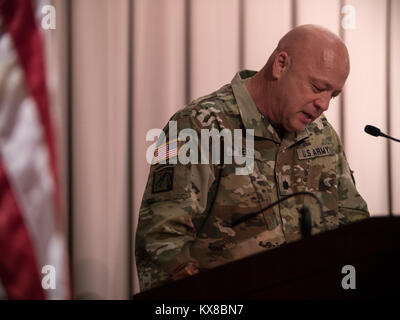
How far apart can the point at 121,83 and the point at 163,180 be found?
94 cm

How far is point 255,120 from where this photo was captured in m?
1.41

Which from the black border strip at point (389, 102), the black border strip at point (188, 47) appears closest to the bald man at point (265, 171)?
the black border strip at point (188, 47)

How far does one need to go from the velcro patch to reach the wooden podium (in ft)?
1.70

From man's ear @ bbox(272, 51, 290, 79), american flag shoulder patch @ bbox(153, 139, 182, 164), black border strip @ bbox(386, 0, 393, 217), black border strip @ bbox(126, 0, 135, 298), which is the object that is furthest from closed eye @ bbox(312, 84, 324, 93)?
black border strip @ bbox(386, 0, 393, 217)

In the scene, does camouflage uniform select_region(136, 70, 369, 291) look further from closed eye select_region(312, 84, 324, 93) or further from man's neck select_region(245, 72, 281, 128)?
closed eye select_region(312, 84, 324, 93)

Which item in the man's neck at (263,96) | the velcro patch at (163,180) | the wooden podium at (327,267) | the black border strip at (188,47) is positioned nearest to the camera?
the wooden podium at (327,267)

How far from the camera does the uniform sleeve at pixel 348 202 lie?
146 centimetres

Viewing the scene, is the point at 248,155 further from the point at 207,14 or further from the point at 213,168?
the point at 207,14

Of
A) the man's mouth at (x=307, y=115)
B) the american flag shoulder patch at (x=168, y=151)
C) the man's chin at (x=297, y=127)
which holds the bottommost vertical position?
the american flag shoulder patch at (x=168, y=151)

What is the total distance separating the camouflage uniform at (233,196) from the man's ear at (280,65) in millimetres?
113

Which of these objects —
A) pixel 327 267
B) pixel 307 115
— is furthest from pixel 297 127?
pixel 327 267

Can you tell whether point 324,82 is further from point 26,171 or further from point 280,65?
point 26,171

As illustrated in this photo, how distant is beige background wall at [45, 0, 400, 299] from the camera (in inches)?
77.6

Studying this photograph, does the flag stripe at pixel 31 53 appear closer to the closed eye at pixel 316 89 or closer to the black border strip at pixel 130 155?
the black border strip at pixel 130 155
